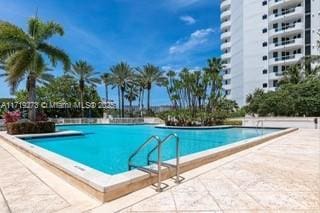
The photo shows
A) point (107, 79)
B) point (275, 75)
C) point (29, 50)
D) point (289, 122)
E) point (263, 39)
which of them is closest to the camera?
point (29, 50)

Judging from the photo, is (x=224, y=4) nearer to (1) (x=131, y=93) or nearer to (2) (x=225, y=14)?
(2) (x=225, y=14)

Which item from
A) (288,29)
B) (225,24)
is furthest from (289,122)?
(225,24)

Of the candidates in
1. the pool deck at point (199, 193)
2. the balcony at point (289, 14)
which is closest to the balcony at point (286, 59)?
the balcony at point (289, 14)

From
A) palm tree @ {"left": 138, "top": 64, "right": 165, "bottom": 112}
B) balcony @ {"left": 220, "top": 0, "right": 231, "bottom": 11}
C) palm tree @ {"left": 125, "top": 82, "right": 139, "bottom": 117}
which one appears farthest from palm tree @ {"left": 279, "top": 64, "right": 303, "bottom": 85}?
balcony @ {"left": 220, "top": 0, "right": 231, "bottom": 11}

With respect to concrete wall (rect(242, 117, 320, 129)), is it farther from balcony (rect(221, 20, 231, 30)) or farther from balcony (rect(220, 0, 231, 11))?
balcony (rect(220, 0, 231, 11))

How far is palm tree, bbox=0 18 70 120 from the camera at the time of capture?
1530cm

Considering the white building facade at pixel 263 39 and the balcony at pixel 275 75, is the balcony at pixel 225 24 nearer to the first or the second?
the white building facade at pixel 263 39

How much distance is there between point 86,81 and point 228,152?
3557cm

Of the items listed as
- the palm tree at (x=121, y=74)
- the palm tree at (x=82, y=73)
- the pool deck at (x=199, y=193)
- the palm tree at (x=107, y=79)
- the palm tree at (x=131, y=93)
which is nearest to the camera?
the pool deck at (x=199, y=193)

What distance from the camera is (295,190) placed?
4.53 m

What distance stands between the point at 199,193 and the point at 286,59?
44.0 meters

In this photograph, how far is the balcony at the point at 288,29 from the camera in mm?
41125

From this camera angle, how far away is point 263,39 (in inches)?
1834

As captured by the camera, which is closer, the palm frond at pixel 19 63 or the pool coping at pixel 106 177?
the pool coping at pixel 106 177
